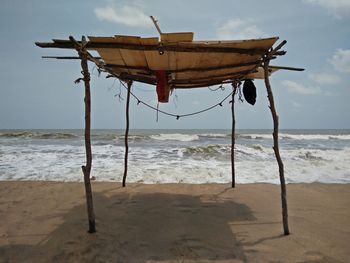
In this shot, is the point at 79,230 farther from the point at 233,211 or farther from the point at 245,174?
the point at 245,174

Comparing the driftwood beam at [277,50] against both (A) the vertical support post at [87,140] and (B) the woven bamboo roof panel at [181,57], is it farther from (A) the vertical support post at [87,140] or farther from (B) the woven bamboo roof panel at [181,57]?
(A) the vertical support post at [87,140]

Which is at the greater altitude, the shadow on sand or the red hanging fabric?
the red hanging fabric

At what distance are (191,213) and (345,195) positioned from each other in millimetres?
3492

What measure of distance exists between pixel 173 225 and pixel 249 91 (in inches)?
131

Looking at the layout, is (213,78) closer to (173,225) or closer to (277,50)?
(277,50)

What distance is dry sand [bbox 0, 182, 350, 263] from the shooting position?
3.17 m

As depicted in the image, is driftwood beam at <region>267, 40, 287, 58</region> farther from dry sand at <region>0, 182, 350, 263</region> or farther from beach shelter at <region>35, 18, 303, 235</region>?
dry sand at <region>0, 182, 350, 263</region>

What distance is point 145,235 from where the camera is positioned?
366cm

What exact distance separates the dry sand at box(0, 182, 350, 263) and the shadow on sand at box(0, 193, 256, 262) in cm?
1

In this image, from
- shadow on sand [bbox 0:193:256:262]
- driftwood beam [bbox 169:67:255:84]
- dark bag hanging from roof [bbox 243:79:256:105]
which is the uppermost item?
driftwood beam [bbox 169:67:255:84]

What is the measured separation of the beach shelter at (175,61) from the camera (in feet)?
11.5

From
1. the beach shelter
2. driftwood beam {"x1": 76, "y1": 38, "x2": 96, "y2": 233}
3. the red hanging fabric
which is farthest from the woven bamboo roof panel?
driftwood beam {"x1": 76, "y1": 38, "x2": 96, "y2": 233}

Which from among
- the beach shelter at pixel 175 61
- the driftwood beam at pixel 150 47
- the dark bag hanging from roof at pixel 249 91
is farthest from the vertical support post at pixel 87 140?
the dark bag hanging from roof at pixel 249 91

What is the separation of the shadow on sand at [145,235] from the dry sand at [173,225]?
0.01 m
